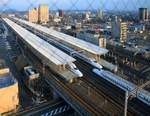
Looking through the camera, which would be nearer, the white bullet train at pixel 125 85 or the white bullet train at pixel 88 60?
the white bullet train at pixel 125 85

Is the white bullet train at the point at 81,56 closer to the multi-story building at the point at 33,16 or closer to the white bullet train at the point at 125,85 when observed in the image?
the white bullet train at the point at 125,85

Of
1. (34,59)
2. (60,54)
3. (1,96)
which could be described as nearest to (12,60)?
(34,59)

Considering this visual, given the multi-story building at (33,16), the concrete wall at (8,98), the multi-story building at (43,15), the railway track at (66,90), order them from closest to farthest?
the railway track at (66,90), the concrete wall at (8,98), the multi-story building at (33,16), the multi-story building at (43,15)

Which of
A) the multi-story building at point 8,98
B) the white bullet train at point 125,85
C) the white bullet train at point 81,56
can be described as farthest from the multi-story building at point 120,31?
the multi-story building at point 8,98

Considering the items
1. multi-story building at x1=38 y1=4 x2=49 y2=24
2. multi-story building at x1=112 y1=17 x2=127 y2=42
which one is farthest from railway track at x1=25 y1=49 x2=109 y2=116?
multi-story building at x1=38 y1=4 x2=49 y2=24

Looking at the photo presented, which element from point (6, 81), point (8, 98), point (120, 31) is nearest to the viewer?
point (8, 98)

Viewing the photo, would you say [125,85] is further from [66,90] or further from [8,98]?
[8,98]

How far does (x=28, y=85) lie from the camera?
7410 millimetres

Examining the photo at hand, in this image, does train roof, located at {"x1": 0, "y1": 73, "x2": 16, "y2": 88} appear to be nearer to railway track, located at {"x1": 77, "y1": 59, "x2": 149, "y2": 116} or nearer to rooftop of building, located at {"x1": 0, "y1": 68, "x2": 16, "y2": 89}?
rooftop of building, located at {"x1": 0, "y1": 68, "x2": 16, "y2": 89}

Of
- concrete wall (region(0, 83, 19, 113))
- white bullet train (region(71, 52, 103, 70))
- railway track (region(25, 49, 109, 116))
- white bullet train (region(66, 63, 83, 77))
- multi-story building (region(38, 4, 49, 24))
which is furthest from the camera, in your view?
multi-story building (region(38, 4, 49, 24))

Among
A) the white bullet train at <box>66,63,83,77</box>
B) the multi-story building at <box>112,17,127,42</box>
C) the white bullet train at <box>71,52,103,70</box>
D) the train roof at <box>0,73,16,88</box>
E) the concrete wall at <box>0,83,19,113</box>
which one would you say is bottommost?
the concrete wall at <box>0,83,19,113</box>

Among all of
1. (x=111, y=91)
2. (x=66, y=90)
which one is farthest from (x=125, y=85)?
(x=66, y=90)

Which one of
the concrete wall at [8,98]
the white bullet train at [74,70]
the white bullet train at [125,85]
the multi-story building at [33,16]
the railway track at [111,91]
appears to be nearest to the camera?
the railway track at [111,91]

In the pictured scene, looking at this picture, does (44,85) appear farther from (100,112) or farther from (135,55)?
(135,55)
